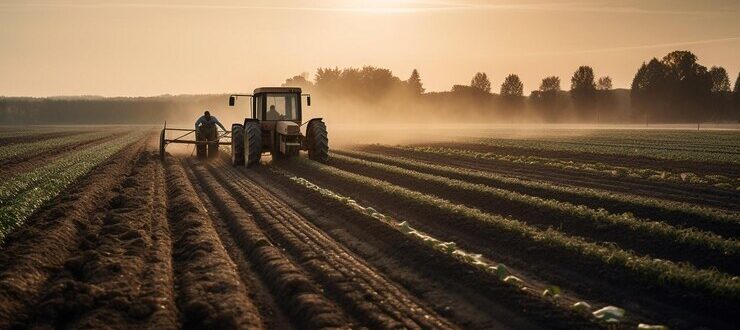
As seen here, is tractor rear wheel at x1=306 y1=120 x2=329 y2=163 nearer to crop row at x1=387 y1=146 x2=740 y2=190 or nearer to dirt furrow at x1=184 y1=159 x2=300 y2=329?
crop row at x1=387 y1=146 x2=740 y2=190

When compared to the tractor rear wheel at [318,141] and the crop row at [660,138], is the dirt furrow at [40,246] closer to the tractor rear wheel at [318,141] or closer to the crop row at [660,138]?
the tractor rear wheel at [318,141]

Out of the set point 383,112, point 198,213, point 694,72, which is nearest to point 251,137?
point 198,213

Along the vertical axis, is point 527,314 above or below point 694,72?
below

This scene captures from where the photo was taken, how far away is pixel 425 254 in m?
9.32

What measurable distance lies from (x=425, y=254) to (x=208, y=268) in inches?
127

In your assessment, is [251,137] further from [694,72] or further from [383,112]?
[694,72]

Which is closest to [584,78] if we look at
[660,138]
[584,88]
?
[584,88]

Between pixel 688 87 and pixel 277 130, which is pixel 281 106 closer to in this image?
pixel 277 130

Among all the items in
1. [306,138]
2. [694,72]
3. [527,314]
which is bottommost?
[527,314]

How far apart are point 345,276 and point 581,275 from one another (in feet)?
10.7

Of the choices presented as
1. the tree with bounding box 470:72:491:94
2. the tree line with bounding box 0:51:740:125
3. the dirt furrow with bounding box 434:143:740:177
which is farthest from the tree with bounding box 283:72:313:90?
the dirt furrow with bounding box 434:143:740:177

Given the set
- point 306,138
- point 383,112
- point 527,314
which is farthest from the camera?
point 383,112

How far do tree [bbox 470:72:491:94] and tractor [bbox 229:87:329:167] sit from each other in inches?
3617

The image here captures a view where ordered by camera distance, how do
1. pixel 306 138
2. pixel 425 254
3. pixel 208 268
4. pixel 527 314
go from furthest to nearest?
pixel 306 138
pixel 425 254
pixel 208 268
pixel 527 314
